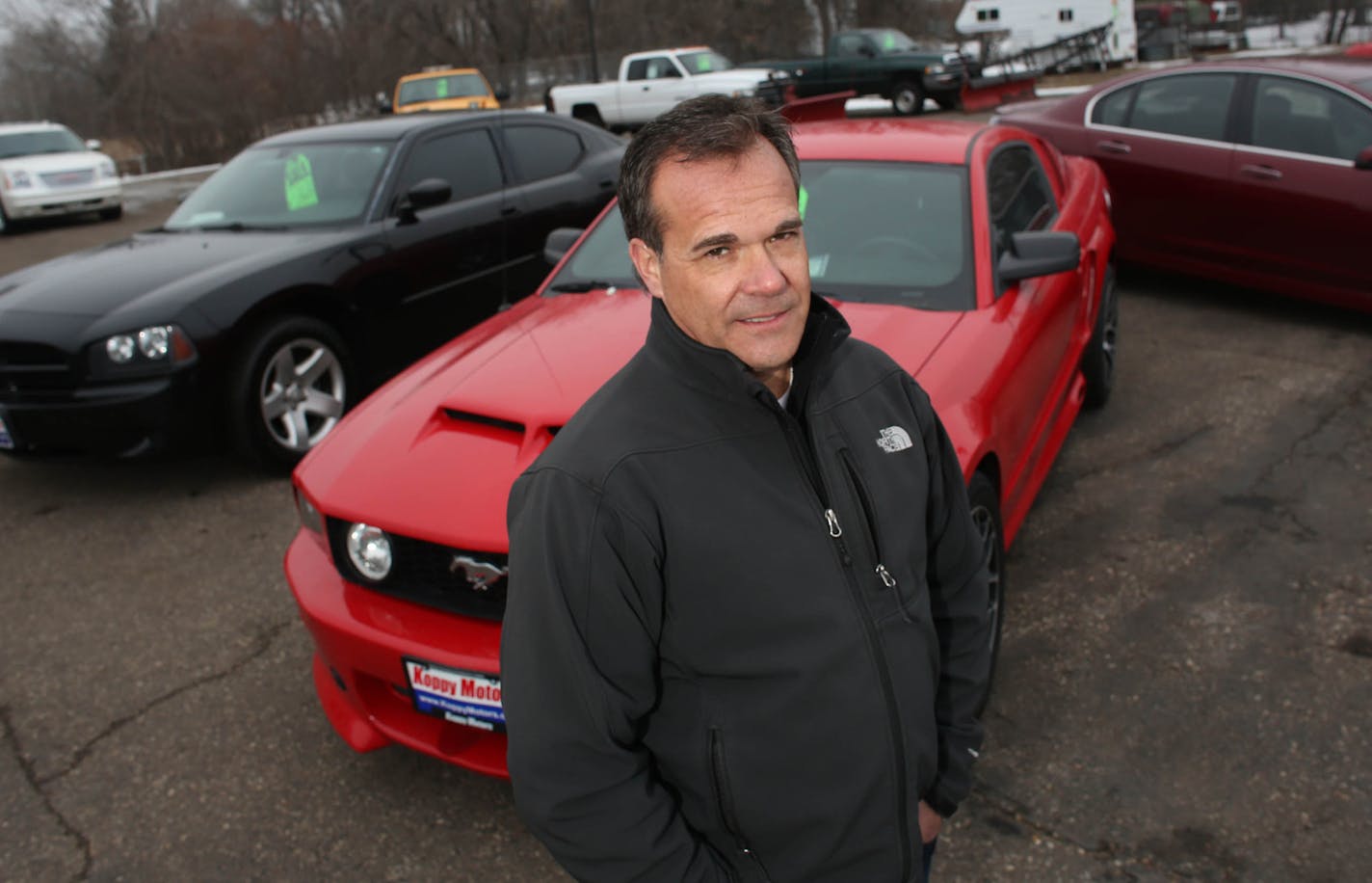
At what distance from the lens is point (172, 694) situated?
11.0ft

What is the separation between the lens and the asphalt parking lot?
8.42 feet

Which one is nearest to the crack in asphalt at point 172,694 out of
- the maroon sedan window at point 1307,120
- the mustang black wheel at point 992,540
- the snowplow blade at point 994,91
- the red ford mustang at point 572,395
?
the red ford mustang at point 572,395

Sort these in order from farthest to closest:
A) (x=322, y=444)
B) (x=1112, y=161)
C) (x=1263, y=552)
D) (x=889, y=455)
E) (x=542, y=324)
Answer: (x=1112, y=161), (x=1263, y=552), (x=542, y=324), (x=322, y=444), (x=889, y=455)

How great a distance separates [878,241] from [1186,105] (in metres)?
3.99

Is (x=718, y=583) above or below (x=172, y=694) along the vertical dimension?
above

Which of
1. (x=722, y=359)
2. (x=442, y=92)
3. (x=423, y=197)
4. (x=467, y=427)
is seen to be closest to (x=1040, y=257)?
(x=467, y=427)

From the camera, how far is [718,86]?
63.1ft

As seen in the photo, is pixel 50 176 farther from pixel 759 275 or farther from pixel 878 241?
pixel 759 275

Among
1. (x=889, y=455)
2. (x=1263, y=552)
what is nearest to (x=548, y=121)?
(x=1263, y=552)

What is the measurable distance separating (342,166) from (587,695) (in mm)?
5093

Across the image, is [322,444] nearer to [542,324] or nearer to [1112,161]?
[542,324]

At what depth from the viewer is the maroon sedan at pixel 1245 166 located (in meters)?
5.78

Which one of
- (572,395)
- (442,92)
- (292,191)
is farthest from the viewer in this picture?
(442,92)

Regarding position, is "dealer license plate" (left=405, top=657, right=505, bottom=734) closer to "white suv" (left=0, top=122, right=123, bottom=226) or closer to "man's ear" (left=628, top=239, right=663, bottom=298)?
"man's ear" (left=628, top=239, right=663, bottom=298)
